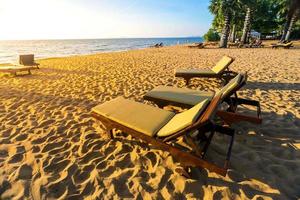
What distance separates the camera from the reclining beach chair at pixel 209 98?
11.3 ft

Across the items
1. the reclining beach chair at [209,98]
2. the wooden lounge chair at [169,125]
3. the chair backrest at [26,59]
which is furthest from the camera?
the chair backrest at [26,59]

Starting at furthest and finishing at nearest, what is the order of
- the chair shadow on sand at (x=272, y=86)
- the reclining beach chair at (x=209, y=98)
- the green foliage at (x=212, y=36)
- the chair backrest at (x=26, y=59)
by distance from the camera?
1. the green foliage at (x=212, y=36)
2. the chair backrest at (x=26, y=59)
3. the chair shadow on sand at (x=272, y=86)
4. the reclining beach chair at (x=209, y=98)

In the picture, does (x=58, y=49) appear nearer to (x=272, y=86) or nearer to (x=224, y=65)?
(x=224, y=65)

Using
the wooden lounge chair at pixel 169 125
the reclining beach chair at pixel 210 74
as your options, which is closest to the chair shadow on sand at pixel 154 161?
the wooden lounge chair at pixel 169 125

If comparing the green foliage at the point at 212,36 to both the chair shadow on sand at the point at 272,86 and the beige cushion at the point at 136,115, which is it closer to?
the chair shadow on sand at the point at 272,86

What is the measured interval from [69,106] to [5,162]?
225 centimetres

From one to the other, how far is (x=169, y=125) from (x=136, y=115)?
671mm

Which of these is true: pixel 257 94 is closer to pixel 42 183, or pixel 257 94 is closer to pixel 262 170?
pixel 262 170

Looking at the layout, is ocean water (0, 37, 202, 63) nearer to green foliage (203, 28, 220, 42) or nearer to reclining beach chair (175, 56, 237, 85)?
green foliage (203, 28, 220, 42)

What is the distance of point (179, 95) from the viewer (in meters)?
4.15

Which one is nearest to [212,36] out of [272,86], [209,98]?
[272,86]

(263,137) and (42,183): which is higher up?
(263,137)

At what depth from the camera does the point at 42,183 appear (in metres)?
2.53

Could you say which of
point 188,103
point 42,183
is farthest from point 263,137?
point 42,183
